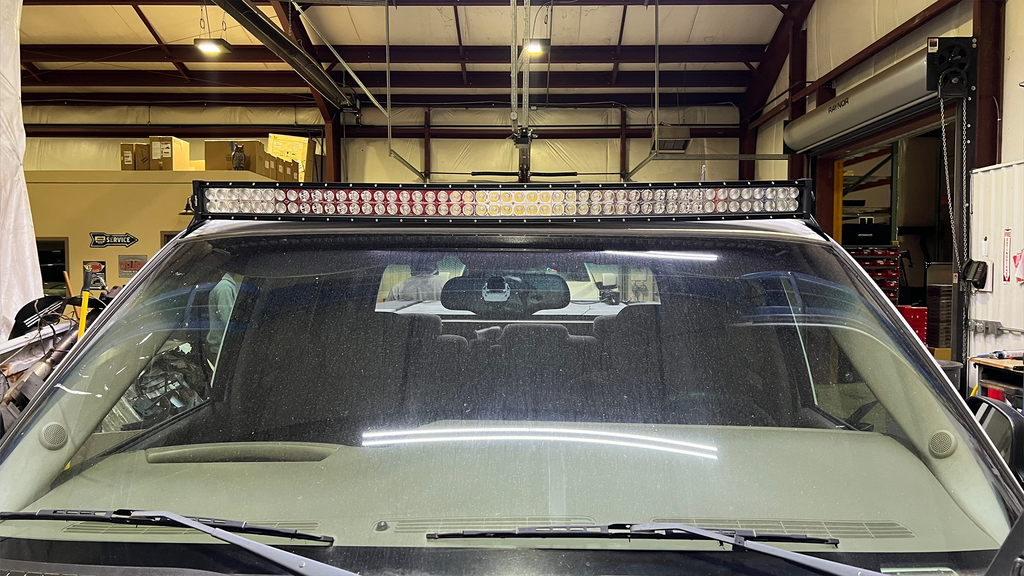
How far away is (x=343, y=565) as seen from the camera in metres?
0.97

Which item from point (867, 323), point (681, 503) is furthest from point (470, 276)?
point (867, 323)

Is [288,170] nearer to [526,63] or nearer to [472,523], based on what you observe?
[526,63]

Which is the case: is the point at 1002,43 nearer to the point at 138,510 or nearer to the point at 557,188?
the point at 557,188

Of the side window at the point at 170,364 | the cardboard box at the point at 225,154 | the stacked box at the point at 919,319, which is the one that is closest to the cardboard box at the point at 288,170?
the cardboard box at the point at 225,154

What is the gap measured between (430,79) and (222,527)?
12882 mm

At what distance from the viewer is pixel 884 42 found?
7.98 meters

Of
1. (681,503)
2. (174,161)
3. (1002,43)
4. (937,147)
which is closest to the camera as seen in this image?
(681,503)

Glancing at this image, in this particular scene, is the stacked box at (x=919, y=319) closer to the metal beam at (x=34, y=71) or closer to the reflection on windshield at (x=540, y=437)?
the reflection on windshield at (x=540, y=437)

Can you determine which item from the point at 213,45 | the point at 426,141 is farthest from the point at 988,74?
the point at 426,141

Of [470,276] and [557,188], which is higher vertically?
[557,188]

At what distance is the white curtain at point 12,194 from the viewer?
4570mm

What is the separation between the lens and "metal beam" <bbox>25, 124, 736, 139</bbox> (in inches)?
551

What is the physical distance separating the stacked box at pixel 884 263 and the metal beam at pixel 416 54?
4.58 m

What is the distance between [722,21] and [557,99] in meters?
3.88
